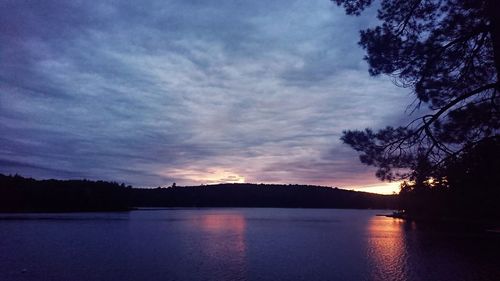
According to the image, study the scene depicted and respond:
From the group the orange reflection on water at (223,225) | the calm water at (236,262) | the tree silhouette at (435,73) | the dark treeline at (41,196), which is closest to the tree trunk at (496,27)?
the tree silhouette at (435,73)

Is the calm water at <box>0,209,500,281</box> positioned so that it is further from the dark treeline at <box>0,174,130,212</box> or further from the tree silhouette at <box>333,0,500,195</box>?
the dark treeline at <box>0,174,130,212</box>

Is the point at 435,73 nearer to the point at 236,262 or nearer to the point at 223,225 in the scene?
the point at 236,262

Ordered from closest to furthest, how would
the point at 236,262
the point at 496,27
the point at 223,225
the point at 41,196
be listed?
the point at 496,27 < the point at 236,262 < the point at 223,225 < the point at 41,196

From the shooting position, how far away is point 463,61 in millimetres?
10961

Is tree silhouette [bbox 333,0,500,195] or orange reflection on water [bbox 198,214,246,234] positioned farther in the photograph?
orange reflection on water [bbox 198,214,246,234]

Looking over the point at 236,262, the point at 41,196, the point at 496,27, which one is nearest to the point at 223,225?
the point at 236,262

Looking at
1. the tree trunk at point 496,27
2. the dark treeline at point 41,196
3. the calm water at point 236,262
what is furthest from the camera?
the dark treeline at point 41,196

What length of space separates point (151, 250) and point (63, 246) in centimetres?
1174

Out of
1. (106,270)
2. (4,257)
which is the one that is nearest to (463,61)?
(106,270)

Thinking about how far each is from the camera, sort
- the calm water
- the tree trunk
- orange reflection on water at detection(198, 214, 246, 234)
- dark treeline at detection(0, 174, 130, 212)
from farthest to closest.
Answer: dark treeline at detection(0, 174, 130, 212)
orange reflection on water at detection(198, 214, 246, 234)
the calm water
the tree trunk

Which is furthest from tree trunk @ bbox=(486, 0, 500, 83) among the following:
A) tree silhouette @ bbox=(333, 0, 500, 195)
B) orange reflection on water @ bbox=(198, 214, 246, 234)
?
orange reflection on water @ bbox=(198, 214, 246, 234)

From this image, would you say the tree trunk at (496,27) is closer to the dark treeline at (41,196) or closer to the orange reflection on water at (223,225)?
the orange reflection on water at (223,225)

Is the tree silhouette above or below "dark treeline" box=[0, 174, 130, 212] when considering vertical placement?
below

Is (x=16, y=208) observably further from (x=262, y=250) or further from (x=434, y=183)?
(x=434, y=183)
